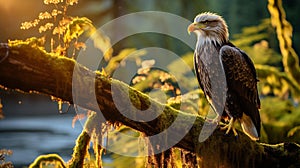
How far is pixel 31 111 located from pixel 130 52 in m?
13.7

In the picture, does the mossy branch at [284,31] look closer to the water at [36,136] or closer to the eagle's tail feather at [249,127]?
the eagle's tail feather at [249,127]

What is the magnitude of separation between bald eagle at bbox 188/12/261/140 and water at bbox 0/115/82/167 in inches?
327

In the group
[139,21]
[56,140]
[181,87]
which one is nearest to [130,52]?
[181,87]

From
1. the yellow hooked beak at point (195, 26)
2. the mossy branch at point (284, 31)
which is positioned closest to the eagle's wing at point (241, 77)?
the yellow hooked beak at point (195, 26)

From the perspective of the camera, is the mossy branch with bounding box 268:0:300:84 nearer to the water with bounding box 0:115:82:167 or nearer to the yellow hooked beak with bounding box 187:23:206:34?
the yellow hooked beak with bounding box 187:23:206:34

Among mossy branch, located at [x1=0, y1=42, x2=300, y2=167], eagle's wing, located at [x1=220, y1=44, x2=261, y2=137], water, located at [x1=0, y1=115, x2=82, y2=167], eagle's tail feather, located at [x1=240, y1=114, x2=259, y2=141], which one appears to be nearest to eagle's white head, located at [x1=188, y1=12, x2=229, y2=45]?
eagle's wing, located at [x1=220, y1=44, x2=261, y2=137]

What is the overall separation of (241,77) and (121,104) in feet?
3.50

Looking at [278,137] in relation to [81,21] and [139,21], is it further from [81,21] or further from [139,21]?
[139,21]

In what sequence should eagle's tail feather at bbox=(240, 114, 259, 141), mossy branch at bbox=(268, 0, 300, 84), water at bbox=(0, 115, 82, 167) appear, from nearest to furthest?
eagle's tail feather at bbox=(240, 114, 259, 141)
mossy branch at bbox=(268, 0, 300, 84)
water at bbox=(0, 115, 82, 167)

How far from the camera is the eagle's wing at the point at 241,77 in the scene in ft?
11.5

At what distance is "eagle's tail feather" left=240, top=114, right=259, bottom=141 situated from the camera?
11.4ft

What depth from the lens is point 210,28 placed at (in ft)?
12.1

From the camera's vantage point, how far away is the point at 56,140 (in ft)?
46.0

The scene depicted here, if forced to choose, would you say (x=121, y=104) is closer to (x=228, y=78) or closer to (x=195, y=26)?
(x=228, y=78)
